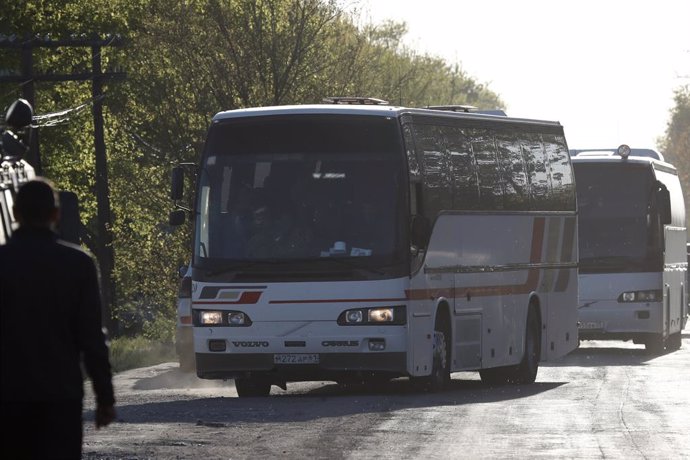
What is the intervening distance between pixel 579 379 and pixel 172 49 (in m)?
15.8

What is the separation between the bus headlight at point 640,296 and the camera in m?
33.0

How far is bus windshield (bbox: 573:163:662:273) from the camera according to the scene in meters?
32.9

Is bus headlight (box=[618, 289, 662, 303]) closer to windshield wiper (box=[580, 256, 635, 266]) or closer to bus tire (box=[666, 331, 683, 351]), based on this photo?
windshield wiper (box=[580, 256, 635, 266])

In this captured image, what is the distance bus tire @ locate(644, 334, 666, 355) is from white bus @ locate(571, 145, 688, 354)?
24.1 inches

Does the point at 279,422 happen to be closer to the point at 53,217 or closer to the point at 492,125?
the point at 492,125

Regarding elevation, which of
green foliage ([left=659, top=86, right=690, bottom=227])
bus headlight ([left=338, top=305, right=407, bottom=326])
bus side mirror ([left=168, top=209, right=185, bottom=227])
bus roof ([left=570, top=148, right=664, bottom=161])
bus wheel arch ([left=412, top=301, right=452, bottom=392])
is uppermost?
green foliage ([left=659, top=86, right=690, bottom=227])

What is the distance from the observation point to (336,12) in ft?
130

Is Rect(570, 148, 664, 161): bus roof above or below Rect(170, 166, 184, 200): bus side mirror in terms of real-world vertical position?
above

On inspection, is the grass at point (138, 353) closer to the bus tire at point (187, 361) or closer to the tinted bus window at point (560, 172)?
the bus tire at point (187, 361)

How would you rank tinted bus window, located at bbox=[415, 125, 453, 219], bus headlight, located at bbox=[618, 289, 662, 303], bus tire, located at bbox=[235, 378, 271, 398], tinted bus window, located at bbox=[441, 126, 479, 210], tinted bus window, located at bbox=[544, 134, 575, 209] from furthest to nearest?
bus headlight, located at bbox=[618, 289, 662, 303], tinted bus window, located at bbox=[544, 134, 575, 209], tinted bus window, located at bbox=[441, 126, 479, 210], bus tire, located at bbox=[235, 378, 271, 398], tinted bus window, located at bbox=[415, 125, 453, 219]

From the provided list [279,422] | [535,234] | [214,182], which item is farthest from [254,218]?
[535,234]

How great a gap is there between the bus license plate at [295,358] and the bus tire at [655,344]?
14.5 m

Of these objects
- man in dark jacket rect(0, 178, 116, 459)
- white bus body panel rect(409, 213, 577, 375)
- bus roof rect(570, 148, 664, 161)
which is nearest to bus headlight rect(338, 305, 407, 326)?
white bus body panel rect(409, 213, 577, 375)

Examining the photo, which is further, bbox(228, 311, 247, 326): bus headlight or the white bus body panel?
the white bus body panel
